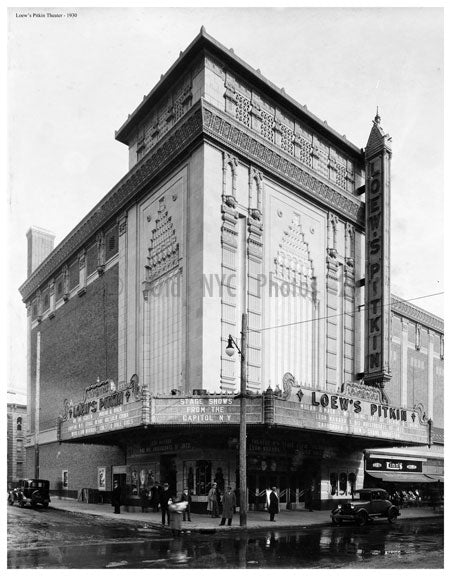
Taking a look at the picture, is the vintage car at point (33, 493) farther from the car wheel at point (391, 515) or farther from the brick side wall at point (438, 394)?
the brick side wall at point (438, 394)

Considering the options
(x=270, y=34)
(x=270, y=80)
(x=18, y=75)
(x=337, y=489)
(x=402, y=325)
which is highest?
(x=270, y=80)

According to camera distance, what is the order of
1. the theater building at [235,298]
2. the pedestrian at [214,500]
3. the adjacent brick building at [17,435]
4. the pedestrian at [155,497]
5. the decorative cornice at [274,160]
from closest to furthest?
the pedestrian at [214,500] → the theater building at [235,298] → the pedestrian at [155,497] → the decorative cornice at [274,160] → the adjacent brick building at [17,435]

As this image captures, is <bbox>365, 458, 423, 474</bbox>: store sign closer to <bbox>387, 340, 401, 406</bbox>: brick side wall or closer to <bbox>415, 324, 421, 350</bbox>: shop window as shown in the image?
<bbox>387, 340, 401, 406</bbox>: brick side wall

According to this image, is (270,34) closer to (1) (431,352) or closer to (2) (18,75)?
(2) (18,75)

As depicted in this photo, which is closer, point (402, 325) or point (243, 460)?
point (243, 460)

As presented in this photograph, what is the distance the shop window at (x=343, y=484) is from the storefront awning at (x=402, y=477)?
128 inches

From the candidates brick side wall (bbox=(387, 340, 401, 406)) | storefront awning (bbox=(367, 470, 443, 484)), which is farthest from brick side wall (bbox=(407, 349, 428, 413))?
storefront awning (bbox=(367, 470, 443, 484))

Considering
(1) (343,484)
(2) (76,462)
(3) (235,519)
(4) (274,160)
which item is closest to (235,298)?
(4) (274,160)

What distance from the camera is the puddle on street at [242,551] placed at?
51.8ft

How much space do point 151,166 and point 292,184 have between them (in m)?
7.85

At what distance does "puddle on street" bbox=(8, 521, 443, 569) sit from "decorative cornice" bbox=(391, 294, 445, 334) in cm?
3080

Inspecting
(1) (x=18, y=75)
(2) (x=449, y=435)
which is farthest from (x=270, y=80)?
(2) (x=449, y=435)

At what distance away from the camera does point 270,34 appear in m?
23.3

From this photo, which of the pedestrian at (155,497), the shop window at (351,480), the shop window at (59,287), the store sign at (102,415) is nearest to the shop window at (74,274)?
the shop window at (59,287)
